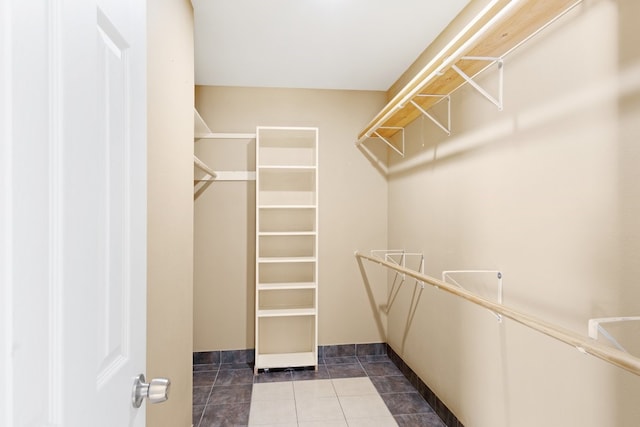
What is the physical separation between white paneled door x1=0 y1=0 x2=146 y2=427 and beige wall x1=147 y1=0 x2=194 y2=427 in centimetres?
57

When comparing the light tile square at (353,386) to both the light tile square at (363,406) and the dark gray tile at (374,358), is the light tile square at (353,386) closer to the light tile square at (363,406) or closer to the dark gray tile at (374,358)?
the light tile square at (363,406)

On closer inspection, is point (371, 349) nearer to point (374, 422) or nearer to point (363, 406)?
point (363, 406)

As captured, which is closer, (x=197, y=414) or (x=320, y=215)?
(x=197, y=414)

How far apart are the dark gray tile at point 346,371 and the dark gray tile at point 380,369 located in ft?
0.19

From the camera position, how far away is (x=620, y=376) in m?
1.09

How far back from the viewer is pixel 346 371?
2.95m

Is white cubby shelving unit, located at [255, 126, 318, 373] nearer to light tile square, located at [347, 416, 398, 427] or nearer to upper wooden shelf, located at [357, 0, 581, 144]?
light tile square, located at [347, 416, 398, 427]

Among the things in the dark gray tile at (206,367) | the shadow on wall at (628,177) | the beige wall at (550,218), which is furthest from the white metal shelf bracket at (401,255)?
the dark gray tile at (206,367)

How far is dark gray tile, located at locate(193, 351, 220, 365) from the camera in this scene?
3064 millimetres

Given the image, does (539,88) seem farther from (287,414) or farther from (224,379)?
(224,379)

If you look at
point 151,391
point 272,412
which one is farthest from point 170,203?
point 272,412

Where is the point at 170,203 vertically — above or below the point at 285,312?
above

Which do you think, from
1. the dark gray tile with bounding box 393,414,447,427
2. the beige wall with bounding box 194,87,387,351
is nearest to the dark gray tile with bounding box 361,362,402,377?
the beige wall with bounding box 194,87,387,351

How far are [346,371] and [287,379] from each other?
52cm
